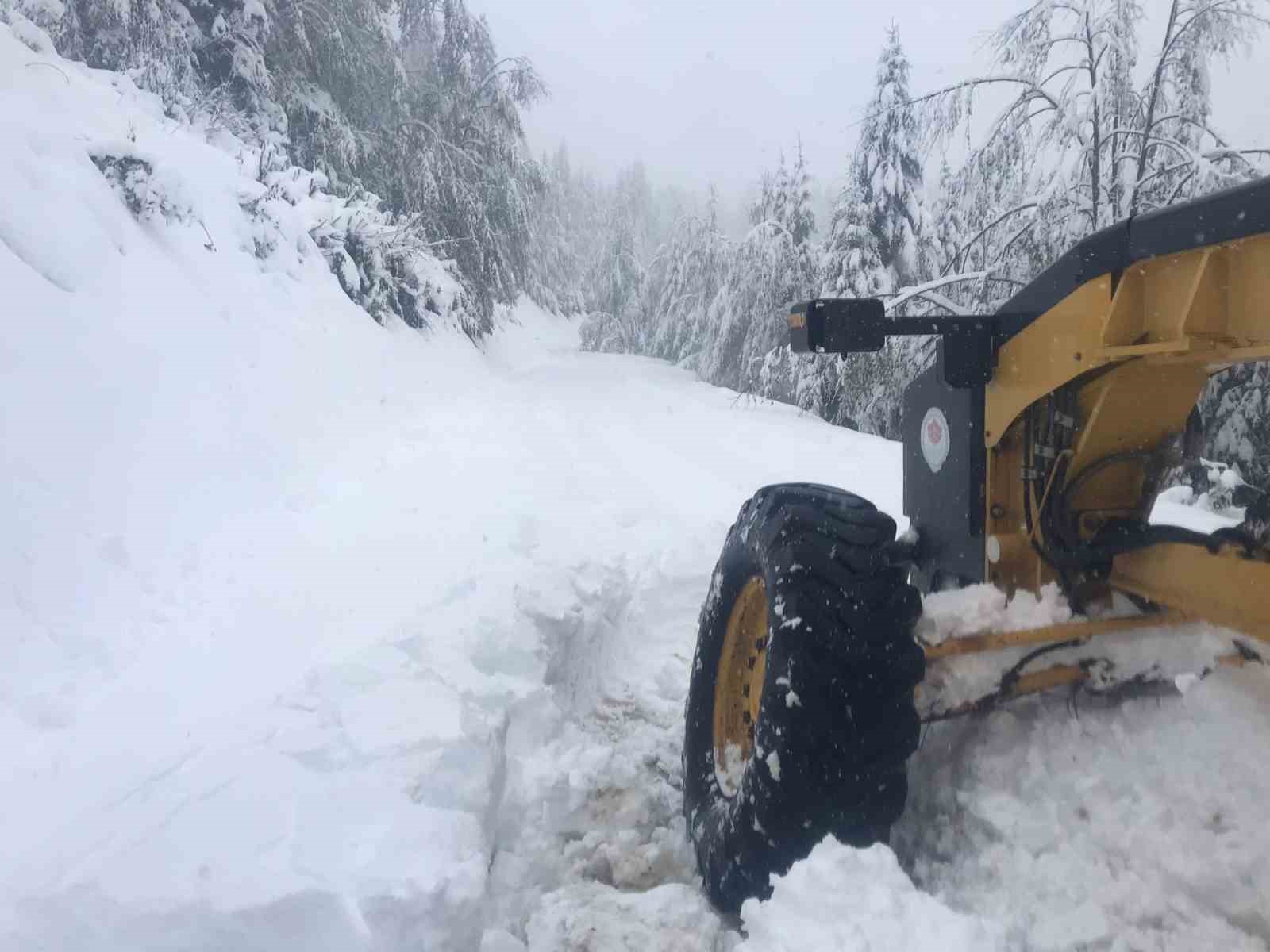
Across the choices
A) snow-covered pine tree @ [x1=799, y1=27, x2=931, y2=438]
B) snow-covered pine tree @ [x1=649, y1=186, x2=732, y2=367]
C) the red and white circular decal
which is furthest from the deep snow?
snow-covered pine tree @ [x1=649, y1=186, x2=732, y2=367]

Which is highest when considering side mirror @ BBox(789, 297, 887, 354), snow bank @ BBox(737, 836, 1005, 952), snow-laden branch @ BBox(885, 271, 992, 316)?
snow-laden branch @ BBox(885, 271, 992, 316)

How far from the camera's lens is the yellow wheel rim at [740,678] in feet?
8.18

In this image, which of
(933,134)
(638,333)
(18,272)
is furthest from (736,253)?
(18,272)

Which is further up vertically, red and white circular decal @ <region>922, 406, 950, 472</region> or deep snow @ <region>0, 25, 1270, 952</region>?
red and white circular decal @ <region>922, 406, 950, 472</region>

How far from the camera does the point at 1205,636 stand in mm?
2041

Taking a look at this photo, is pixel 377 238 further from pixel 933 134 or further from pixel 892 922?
pixel 892 922

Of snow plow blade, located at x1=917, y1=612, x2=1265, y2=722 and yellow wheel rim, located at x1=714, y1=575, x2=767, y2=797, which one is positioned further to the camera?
yellow wheel rim, located at x1=714, y1=575, x2=767, y2=797

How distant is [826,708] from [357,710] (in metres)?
1.38

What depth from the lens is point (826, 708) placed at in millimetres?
1852

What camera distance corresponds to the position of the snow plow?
1.78 meters

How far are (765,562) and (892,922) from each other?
0.88 meters

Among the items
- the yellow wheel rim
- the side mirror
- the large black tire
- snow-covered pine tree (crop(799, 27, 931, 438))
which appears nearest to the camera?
the large black tire

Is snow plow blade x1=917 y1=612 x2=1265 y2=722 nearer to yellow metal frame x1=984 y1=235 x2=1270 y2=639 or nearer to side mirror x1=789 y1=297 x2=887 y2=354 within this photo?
yellow metal frame x1=984 y1=235 x2=1270 y2=639

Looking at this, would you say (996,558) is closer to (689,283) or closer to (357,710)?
(357,710)
